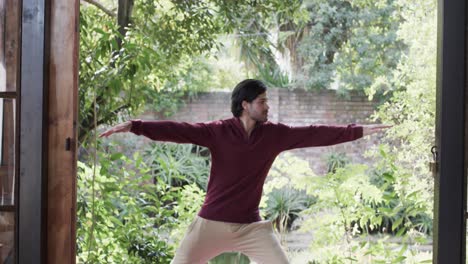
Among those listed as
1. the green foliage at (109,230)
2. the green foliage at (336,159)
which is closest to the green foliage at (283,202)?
the green foliage at (336,159)

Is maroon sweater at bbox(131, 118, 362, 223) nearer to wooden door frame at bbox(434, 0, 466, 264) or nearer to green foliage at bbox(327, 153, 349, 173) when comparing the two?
wooden door frame at bbox(434, 0, 466, 264)

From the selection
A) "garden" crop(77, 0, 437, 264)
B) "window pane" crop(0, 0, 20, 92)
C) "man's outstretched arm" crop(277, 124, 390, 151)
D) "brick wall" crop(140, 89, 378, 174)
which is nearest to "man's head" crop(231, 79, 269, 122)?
"man's outstretched arm" crop(277, 124, 390, 151)

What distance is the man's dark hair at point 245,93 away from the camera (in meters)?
3.32

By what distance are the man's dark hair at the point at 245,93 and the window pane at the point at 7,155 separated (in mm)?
1240

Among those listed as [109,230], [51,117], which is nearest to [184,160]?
[109,230]

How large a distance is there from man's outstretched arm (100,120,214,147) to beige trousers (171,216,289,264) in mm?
403

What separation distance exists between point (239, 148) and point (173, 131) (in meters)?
0.35

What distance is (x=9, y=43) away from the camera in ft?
8.33

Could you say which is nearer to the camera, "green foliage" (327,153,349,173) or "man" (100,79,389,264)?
"man" (100,79,389,264)

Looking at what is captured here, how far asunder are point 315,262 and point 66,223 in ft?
9.88

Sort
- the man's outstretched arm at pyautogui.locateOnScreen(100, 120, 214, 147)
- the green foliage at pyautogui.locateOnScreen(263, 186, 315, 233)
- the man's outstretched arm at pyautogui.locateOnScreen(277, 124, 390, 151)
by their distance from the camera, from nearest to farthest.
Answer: the man's outstretched arm at pyautogui.locateOnScreen(100, 120, 214, 147)
the man's outstretched arm at pyautogui.locateOnScreen(277, 124, 390, 151)
the green foliage at pyautogui.locateOnScreen(263, 186, 315, 233)

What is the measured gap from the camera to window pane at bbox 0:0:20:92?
2.53 m

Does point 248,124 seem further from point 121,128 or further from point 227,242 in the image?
point 121,128

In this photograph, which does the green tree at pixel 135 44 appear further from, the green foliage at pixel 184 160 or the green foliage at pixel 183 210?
the green foliage at pixel 184 160
